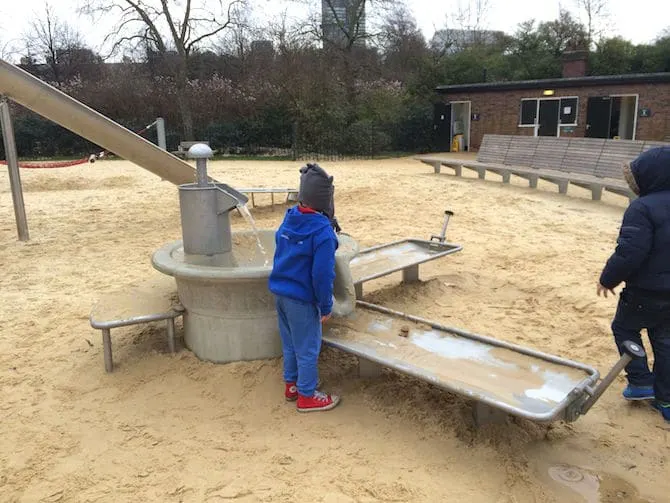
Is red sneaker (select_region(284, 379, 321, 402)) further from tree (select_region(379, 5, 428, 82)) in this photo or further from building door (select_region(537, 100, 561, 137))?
tree (select_region(379, 5, 428, 82))

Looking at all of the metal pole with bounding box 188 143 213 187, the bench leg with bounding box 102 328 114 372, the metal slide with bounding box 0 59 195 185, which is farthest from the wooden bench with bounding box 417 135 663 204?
the bench leg with bounding box 102 328 114 372

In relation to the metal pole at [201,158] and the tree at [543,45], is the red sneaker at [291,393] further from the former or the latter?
→ the tree at [543,45]

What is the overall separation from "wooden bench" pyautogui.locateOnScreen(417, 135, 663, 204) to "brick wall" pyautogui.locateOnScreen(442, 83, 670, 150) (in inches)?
298

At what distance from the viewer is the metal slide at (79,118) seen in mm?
6574

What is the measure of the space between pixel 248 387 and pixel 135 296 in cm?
135

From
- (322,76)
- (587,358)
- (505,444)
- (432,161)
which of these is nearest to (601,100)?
(432,161)

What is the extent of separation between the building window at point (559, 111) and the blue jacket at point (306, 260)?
19.8 m

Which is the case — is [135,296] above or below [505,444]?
above

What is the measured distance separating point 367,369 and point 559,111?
19.6 metres

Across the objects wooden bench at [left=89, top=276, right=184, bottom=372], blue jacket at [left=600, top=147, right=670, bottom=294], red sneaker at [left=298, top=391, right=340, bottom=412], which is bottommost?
red sneaker at [left=298, top=391, right=340, bottom=412]

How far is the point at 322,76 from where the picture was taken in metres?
24.0

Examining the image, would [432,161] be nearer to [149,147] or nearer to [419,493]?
[149,147]

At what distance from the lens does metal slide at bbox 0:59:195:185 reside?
6574mm

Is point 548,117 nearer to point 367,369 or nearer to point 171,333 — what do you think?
point 367,369
